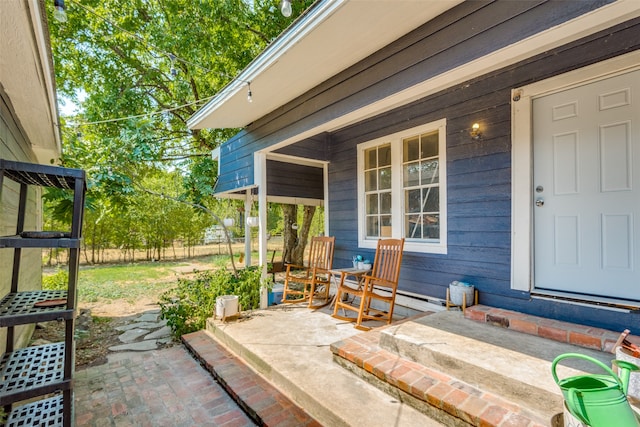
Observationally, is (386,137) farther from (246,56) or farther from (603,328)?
(246,56)

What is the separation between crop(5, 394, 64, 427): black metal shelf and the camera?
1380 millimetres

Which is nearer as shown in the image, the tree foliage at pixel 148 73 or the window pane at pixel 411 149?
the window pane at pixel 411 149

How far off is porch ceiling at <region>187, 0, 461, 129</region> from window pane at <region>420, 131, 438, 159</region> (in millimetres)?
1482

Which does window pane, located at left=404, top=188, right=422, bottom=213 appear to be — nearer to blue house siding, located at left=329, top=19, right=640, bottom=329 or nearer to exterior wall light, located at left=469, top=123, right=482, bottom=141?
blue house siding, located at left=329, top=19, right=640, bottom=329

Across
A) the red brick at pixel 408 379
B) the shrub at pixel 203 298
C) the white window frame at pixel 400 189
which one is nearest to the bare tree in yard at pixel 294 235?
the white window frame at pixel 400 189

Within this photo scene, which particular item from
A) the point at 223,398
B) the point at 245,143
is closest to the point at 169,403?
the point at 223,398

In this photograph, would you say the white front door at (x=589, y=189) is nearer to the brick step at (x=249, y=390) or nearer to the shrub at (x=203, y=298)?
the brick step at (x=249, y=390)

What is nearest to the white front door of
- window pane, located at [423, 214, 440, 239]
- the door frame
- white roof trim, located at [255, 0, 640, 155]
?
the door frame

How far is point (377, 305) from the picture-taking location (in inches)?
159

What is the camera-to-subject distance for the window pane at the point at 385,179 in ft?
13.1

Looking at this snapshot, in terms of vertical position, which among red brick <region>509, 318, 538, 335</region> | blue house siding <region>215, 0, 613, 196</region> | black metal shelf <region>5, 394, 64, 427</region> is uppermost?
blue house siding <region>215, 0, 613, 196</region>

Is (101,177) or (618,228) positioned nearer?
(618,228)

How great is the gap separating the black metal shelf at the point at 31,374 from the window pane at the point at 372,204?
345 centimetres

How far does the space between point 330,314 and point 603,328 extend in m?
2.55
